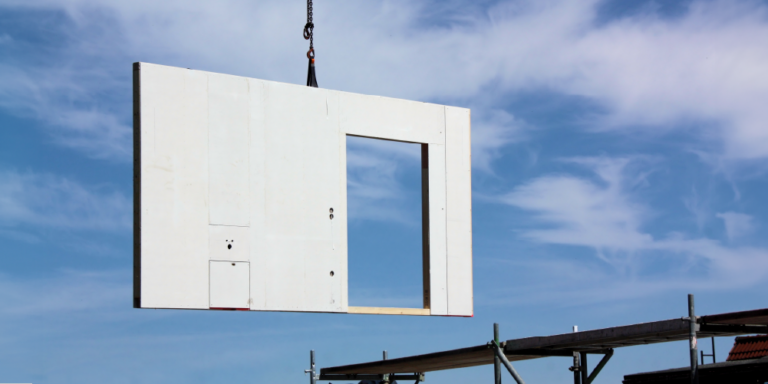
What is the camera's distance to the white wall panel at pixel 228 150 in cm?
1175

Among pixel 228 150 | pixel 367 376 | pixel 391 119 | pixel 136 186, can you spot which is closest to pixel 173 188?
pixel 136 186

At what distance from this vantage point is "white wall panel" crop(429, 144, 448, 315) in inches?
516

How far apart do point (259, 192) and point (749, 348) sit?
48.2 ft

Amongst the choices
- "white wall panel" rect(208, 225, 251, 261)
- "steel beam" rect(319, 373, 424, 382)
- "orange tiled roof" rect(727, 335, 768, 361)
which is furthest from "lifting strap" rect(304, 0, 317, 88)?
"orange tiled roof" rect(727, 335, 768, 361)

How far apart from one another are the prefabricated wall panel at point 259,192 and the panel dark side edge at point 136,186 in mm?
23

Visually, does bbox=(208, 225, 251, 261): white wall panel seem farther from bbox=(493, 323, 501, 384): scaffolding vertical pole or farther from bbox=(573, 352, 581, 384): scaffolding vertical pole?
bbox=(573, 352, 581, 384): scaffolding vertical pole

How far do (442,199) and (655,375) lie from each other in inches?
373

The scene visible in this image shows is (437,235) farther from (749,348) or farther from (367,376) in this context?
(749,348)

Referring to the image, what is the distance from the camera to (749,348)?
21.7 metres

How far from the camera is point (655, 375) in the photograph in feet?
66.1

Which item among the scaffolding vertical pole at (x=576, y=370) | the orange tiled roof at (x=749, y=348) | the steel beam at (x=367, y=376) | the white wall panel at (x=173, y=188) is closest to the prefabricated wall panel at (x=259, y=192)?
the white wall panel at (x=173, y=188)

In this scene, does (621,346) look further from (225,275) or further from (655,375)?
(655,375)

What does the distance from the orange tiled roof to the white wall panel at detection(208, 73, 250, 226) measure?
14213 mm

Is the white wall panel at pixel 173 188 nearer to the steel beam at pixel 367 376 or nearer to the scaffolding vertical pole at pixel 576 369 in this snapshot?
the scaffolding vertical pole at pixel 576 369
